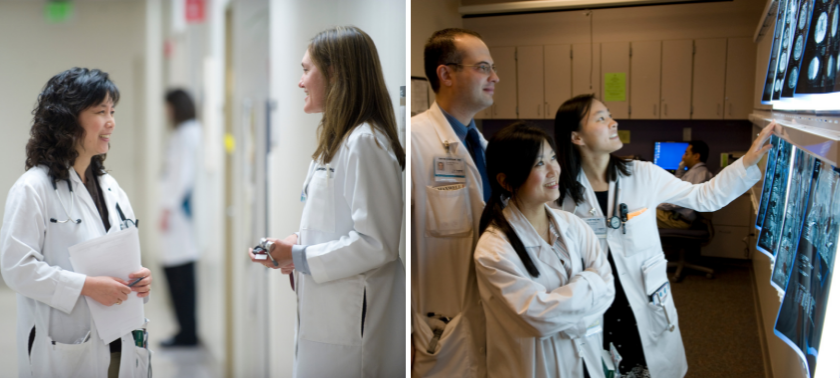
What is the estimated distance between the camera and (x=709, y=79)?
5.55ft

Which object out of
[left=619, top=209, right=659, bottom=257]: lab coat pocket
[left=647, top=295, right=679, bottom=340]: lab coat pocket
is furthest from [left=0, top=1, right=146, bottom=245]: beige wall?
[left=647, top=295, right=679, bottom=340]: lab coat pocket

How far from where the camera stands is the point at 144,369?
195 cm

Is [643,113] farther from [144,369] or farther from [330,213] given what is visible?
[144,369]

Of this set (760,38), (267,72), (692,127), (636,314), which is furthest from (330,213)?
(760,38)

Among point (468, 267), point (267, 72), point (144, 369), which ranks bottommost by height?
point (144, 369)

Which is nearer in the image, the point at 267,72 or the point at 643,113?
the point at 643,113

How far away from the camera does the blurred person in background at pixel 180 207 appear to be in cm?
193

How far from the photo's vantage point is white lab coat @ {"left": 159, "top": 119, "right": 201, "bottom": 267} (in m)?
1.93

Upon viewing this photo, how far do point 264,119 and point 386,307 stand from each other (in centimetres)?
78

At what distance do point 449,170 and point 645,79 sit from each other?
684 millimetres

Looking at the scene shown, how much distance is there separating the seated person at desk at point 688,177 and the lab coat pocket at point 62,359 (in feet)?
5.90

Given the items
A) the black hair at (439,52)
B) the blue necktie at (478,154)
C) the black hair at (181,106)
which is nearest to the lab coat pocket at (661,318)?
the blue necktie at (478,154)

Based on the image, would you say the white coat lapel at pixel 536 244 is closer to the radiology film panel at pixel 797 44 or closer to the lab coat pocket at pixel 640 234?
the lab coat pocket at pixel 640 234

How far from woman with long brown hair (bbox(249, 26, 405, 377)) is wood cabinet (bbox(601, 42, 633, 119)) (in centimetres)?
70
